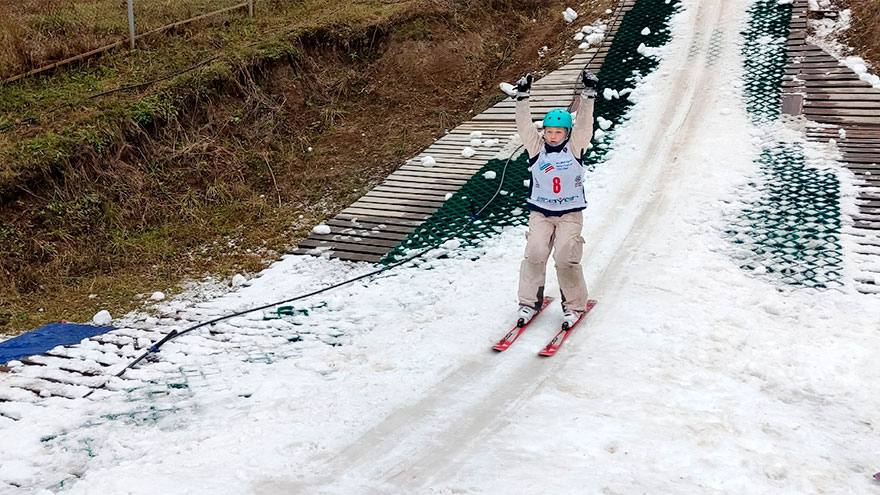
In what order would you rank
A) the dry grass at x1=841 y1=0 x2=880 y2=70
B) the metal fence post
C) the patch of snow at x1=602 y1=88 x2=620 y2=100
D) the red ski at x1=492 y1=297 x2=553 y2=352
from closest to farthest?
the red ski at x1=492 y1=297 x2=553 y2=352, the dry grass at x1=841 y1=0 x2=880 y2=70, the patch of snow at x1=602 y1=88 x2=620 y2=100, the metal fence post

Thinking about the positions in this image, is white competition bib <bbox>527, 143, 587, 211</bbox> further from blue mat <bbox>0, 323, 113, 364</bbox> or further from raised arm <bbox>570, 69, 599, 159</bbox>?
blue mat <bbox>0, 323, 113, 364</bbox>

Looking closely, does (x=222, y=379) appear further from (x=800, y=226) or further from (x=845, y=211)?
(x=845, y=211)

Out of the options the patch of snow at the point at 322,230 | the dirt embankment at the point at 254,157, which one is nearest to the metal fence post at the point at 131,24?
the dirt embankment at the point at 254,157

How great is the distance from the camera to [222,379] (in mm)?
5320

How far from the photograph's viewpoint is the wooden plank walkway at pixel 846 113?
23.4 feet

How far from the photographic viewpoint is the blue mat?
18.7 feet

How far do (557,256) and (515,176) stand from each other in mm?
3528

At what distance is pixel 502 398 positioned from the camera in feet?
16.4

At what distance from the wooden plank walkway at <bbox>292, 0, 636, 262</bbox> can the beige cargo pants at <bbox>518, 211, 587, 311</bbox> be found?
231 cm

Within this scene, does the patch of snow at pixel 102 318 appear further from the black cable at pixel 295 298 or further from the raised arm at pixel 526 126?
the raised arm at pixel 526 126

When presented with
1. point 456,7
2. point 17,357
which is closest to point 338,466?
point 17,357

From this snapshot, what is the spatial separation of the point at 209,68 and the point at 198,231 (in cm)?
312

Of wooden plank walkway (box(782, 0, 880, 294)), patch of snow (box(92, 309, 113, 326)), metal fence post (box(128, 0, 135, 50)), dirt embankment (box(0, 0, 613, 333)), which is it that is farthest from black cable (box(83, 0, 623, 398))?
metal fence post (box(128, 0, 135, 50))

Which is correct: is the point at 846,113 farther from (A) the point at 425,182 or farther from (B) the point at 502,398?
(B) the point at 502,398
